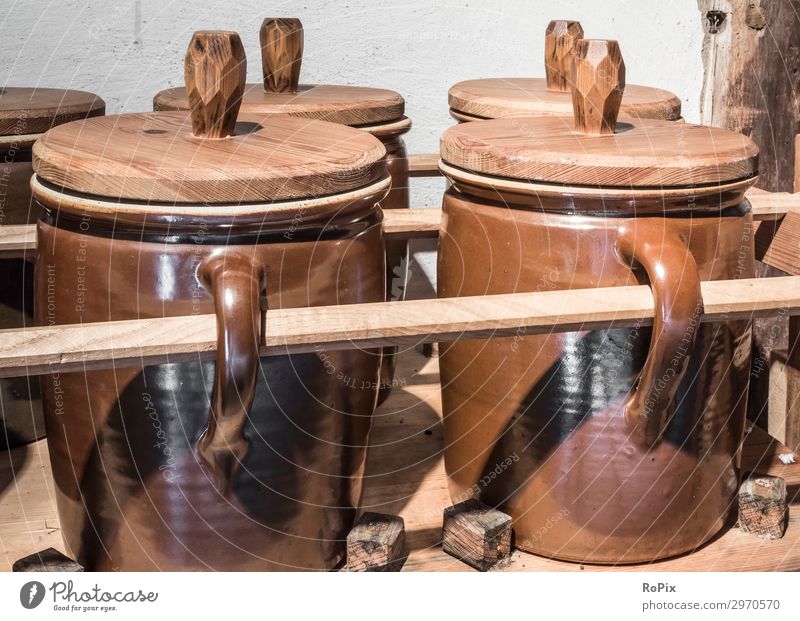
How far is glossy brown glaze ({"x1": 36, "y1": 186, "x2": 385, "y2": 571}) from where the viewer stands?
69 cm

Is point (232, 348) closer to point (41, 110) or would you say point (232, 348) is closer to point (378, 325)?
point (378, 325)

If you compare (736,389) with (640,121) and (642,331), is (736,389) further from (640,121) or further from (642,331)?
(640,121)

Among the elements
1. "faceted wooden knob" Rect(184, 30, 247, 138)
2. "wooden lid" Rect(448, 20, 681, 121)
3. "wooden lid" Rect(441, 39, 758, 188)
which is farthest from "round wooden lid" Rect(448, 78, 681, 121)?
"faceted wooden knob" Rect(184, 30, 247, 138)

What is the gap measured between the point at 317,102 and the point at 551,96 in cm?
26

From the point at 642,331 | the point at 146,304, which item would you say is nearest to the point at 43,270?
the point at 146,304

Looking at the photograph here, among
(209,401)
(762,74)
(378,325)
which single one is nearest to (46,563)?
(209,401)

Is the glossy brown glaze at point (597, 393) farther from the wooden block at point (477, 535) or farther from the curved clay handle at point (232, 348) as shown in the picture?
the curved clay handle at point (232, 348)

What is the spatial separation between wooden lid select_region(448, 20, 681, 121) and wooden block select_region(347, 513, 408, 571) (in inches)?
17.8

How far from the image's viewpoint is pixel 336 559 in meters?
0.84

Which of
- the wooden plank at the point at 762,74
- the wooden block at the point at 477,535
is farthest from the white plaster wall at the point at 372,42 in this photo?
the wooden block at the point at 477,535

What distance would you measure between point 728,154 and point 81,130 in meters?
0.51

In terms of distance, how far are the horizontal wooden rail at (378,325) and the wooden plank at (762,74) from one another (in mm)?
706

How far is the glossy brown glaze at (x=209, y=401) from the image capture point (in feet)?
2.26

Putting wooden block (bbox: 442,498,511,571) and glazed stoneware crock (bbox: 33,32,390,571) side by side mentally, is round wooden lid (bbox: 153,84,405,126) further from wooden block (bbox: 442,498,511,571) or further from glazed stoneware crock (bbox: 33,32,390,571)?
wooden block (bbox: 442,498,511,571)
